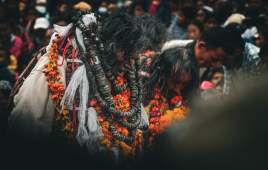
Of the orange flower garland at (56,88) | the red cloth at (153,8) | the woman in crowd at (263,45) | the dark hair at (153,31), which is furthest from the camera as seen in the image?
the red cloth at (153,8)

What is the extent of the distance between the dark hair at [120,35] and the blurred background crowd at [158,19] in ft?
6.02

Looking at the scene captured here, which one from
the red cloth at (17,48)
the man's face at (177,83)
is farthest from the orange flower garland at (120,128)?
the red cloth at (17,48)

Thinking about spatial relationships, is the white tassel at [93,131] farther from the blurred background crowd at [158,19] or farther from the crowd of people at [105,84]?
the blurred background crowd at [158,19]

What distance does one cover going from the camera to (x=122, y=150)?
2314 millimetres

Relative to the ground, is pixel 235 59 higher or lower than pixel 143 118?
higher

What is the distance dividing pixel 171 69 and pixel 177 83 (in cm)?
18

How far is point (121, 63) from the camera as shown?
224 centimetres

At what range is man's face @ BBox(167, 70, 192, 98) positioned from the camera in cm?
252

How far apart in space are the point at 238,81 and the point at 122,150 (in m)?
2.58

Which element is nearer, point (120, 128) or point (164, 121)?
point (120, 128)

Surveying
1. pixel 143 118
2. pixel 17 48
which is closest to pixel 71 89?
pixel 143 118

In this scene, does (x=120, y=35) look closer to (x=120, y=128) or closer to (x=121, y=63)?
(x=121, y=63)

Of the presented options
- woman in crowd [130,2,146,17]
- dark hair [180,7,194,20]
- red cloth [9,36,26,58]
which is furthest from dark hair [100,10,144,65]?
woman in crowd [130,2,146,17]

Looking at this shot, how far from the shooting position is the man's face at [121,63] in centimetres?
217
